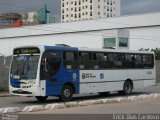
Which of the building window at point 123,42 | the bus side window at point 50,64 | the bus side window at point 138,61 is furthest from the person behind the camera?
the building window at point 123,42

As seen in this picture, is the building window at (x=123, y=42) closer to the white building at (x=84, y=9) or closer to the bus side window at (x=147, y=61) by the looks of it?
the bus side window at (x=147, y=61)

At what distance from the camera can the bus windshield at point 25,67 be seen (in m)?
20.2

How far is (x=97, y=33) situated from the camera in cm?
8462

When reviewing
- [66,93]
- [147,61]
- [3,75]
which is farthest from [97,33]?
[66,93]

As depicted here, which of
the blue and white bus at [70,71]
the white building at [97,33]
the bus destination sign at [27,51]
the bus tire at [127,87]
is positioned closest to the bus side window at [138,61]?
the blue and white bus at [70,71]

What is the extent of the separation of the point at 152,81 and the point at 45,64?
10735mm

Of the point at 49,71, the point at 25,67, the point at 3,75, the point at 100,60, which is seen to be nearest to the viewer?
the point at 25,67

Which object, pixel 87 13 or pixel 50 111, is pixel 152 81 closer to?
pixel 50 111

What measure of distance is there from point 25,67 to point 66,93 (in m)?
2.54

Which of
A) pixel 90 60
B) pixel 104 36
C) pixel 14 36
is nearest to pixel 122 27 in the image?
pixel 104 36

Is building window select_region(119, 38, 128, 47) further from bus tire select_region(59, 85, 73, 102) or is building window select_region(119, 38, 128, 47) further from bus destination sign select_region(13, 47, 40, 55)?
bus destination sign select_region(13, 47, 40, 55)

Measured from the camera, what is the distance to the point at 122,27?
80875mm

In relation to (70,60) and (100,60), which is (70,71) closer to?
(70,60)

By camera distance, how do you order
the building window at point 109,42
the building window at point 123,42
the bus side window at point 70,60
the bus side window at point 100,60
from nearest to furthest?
the bus side window at point 70,60, the bus side window at point 100,60, the building window at point 109,42, the building window at point 123,42
